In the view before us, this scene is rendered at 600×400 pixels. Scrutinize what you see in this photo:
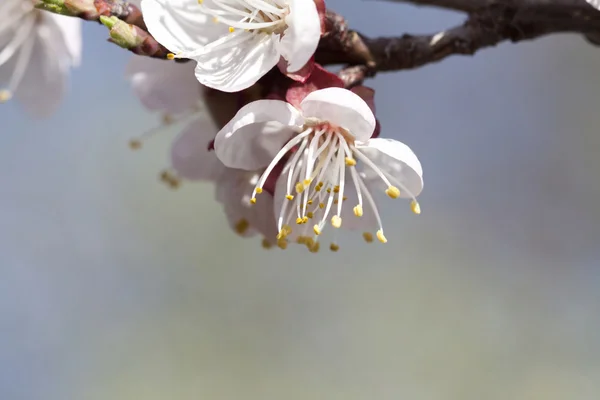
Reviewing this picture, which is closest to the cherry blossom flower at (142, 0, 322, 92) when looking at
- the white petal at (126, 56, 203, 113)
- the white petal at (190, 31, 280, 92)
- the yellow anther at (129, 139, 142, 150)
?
the white petal at (190, 31, 280, 92)

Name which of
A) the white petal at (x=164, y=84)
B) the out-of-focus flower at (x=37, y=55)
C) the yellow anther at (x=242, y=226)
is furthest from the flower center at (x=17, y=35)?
the yellow anther at (x=242, y=226)

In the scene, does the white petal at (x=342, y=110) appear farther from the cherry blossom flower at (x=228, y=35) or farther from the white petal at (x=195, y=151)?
the white petal at (x=195, y=151)

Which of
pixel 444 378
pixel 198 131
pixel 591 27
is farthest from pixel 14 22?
pixel 444 378

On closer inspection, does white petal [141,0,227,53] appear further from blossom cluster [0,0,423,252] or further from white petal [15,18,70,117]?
white petal [15,18,70,117]

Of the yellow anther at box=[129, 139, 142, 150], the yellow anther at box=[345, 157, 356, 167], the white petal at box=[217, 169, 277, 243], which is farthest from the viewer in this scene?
the yellow anther at box=[129, 139, 142, 150]

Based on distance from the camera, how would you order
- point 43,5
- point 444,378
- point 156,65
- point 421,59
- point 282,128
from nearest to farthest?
point 43,5
point 282,128
point 421,59
point 156,65
point 444,378

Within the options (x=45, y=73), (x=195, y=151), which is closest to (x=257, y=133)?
(x=195, y=151)

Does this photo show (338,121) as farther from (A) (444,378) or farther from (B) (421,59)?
(A) (444,378)
